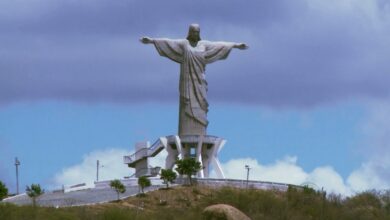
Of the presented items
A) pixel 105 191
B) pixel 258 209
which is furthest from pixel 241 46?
pixel 258 209

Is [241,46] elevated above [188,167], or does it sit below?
above

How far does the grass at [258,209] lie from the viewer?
44.4 m

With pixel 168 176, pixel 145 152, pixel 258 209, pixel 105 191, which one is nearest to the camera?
pixel 258 209

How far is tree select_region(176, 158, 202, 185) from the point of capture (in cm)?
7306

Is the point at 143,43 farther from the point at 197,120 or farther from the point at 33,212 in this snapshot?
the point at 33,212

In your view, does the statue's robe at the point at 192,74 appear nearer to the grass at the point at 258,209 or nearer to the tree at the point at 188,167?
the tree at the point at 188,167

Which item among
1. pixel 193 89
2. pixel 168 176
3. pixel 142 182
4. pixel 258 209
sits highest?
pixel 193 89

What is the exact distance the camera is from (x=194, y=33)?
265ft

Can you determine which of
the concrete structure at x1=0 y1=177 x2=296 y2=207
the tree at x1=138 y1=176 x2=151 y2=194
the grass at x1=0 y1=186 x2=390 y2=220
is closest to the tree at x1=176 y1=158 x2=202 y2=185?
the concrete structure at x1=0 y1=177 x2=296 y2=207

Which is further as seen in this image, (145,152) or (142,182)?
(145,152)

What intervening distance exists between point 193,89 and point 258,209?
31.4 m

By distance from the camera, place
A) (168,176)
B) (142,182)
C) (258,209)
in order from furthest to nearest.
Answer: (168,176) < (142,182) < (258,209)

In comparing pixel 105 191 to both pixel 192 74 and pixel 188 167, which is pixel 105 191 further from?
pixel 192 74

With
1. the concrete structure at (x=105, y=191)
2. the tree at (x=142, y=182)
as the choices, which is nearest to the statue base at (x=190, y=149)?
the concrete structure at (x=105, y=191)
